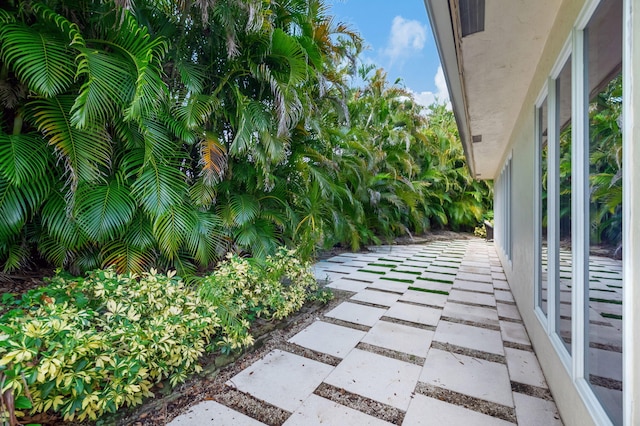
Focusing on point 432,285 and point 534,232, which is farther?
point 432,285

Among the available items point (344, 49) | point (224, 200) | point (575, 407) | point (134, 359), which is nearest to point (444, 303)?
point (575, 407)

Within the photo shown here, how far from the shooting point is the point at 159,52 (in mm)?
2438

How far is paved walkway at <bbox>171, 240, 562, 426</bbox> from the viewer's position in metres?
1.54

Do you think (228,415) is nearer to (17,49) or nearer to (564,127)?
(564,127)

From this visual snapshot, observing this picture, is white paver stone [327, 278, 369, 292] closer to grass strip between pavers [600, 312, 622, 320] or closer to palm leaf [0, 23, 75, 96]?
grass strip between pavers [600, 312, 622, 320]

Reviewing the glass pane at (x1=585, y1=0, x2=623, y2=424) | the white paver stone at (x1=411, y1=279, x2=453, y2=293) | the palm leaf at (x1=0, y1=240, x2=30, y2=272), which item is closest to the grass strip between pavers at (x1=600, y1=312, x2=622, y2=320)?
the glass pane at (x1=585, y1=0, x2=623, y2=424)

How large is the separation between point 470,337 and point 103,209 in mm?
3263

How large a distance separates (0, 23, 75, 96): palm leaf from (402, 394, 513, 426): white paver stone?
3037 millimetres

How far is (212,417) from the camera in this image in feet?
4.97

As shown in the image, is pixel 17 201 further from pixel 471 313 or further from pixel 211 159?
pixel 471 313

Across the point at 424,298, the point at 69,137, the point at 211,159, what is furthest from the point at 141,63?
the point at 424,298

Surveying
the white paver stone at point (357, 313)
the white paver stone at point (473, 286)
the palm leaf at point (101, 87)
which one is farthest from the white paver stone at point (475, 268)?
the palm leaf at point (101, 87)

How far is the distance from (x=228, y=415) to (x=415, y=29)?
767 inches

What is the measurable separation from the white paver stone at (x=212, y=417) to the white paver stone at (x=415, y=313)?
1.82 meters
